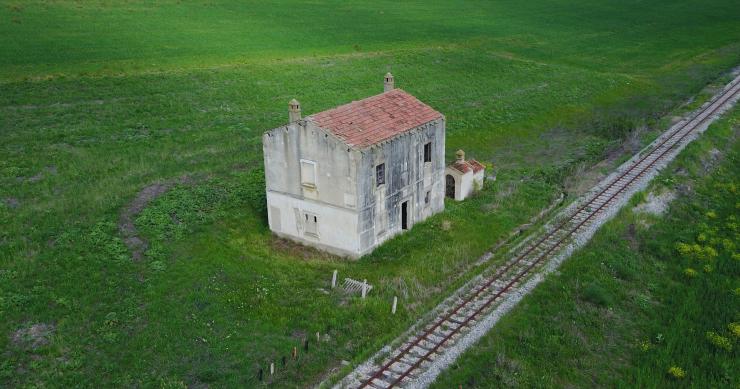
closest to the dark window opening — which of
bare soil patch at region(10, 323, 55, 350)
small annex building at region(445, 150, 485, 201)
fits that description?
small annex building at region(445, 150, 485, 201)

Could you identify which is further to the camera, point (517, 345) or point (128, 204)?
point (128, 204)

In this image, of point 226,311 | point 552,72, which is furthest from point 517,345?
point 552,72

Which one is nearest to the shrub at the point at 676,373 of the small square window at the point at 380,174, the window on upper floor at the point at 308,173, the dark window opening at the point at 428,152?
the small square window at the point at 380,174

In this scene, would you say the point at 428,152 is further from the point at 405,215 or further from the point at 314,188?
the point at 314,188

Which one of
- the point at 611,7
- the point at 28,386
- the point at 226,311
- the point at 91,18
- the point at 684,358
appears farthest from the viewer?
the point at 611,7

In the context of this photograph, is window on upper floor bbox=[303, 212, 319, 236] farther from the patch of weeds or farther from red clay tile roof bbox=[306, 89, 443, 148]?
the patch of weeds

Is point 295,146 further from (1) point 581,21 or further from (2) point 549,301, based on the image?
(1) point 581,21

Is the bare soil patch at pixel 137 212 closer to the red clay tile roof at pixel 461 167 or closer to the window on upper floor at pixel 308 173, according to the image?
the window on upper floor at pixel 308 173
